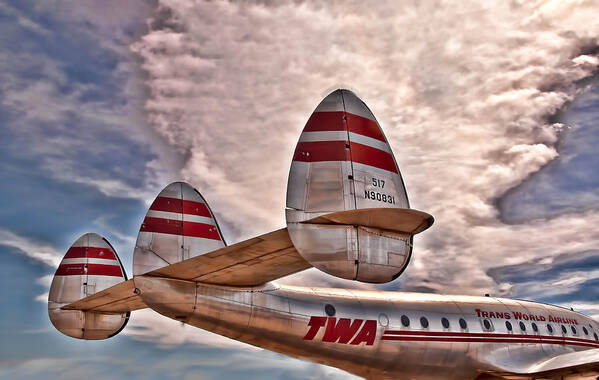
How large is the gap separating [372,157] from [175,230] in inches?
196

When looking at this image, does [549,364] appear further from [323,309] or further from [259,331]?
[259,331]

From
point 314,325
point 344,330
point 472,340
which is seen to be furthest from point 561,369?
point 314,325

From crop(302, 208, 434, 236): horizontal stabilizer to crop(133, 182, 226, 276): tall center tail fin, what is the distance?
469cm

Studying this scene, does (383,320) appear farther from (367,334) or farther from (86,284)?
(86,284)

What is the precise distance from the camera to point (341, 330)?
12.5 metres

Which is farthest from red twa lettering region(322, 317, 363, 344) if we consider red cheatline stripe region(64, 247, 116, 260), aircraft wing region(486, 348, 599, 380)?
red cheatline stripe region(64, 247, 116, 260)

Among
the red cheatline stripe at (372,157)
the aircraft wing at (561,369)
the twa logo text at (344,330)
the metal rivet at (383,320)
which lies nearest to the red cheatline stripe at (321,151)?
the red cheatline stripe at (372,157)

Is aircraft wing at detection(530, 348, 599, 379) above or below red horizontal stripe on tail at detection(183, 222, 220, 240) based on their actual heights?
below

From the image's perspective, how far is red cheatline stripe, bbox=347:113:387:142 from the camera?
8.11 meters

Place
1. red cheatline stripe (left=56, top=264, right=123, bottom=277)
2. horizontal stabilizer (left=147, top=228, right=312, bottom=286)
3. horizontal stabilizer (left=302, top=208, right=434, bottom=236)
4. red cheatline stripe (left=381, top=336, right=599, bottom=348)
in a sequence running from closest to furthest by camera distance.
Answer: horizontal stabilizer (left=302, top=208, right=434, bottom=236)
horizontal stabilizer (left=147, top=228, right=312, bottom=286)
red cheatline stripe (left=381, top=336, right=599, bottom=348)
red cheatline stripe (left=56, top=264, right=123, bottom=277)

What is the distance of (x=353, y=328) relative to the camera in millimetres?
12773

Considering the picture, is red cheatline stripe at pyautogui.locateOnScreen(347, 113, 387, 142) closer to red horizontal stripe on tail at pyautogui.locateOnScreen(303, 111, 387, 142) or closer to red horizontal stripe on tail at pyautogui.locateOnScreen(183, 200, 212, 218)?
red horizontal stripe on tail at pyautogui.locateOnScreen(303, 111, 387, 142)

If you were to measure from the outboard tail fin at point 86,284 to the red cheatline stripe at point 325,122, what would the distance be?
32.1ft

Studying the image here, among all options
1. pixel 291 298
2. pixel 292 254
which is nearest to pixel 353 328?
pixel 291 298
